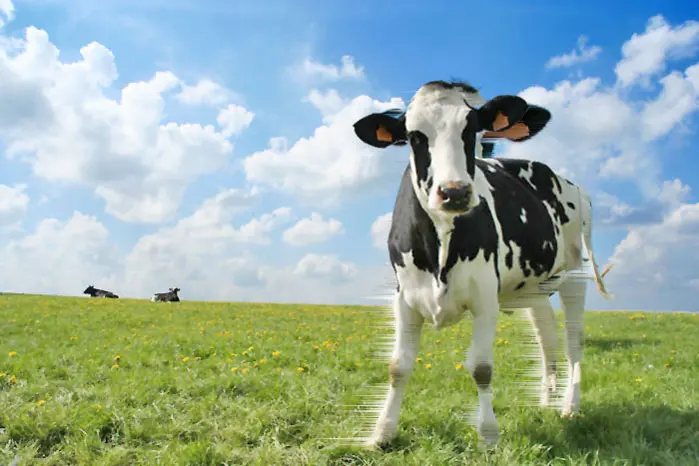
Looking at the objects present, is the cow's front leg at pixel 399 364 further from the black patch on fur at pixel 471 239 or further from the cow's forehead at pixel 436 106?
the cow's forehead at pixel 436 106

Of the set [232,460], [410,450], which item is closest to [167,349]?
[232,460]

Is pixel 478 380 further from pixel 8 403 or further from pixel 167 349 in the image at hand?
pixel 167 349

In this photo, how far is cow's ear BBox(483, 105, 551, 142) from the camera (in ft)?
16.5

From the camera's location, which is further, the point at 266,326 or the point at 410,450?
the point at 266,326

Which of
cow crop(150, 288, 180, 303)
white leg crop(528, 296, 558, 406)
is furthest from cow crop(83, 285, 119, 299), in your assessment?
white leg crop(528, 296, 558, 406)

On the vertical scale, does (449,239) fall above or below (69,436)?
above

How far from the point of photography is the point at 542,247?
5961mm

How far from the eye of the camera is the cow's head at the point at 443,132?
3894mm

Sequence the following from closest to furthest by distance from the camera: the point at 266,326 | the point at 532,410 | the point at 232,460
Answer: the point at 232,460 → the point at 532,410 → the point at 266,326

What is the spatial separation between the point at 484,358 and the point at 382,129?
2.16 m

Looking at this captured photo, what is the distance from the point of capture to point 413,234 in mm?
4613

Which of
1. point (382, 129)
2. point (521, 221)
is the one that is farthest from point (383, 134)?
point (521, 221)

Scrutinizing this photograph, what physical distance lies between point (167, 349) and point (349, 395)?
515 cm

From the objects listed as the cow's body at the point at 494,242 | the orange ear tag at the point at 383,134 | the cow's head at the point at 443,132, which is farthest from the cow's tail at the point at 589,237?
the orange ear tag at the point at 383,134
